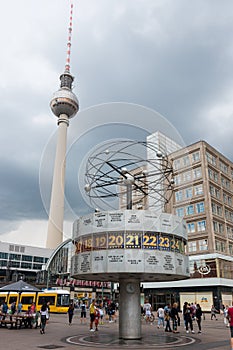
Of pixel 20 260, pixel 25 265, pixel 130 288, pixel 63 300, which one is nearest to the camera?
pixel 130 288

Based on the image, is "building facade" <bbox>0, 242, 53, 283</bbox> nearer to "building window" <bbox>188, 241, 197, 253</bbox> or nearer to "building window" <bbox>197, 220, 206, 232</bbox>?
"building window" <bbox>188, 241, 197, 253</bbox>

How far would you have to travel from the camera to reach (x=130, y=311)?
56.2 feet

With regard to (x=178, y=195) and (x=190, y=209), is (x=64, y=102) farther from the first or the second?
(x=190, y=209)

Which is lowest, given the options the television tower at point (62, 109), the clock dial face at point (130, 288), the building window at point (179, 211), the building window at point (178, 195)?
the clock dial face at point (130, 288)

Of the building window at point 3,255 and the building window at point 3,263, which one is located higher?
the building window at point 3,255

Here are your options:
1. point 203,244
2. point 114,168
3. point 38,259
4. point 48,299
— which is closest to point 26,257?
point 38,259

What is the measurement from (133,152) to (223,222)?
40.4 m

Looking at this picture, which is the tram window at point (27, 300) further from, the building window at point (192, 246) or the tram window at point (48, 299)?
the building window at point (192, 246)

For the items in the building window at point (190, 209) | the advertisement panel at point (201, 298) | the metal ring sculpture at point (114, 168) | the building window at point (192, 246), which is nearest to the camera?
the metal ring sculpture at point (114, 168)

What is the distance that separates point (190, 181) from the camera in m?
55.1

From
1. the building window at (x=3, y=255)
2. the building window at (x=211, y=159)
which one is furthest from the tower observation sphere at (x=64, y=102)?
the building window at (x=211, y=159)

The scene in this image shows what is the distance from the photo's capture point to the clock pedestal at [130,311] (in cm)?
1697

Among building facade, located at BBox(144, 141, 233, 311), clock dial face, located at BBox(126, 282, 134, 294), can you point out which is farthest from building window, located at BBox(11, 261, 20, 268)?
clock dial face, located at BBox(126, 282, 134, 294)

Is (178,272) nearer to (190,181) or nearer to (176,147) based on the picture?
(176,147)
